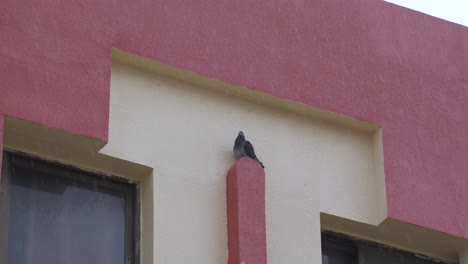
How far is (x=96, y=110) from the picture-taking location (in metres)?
11.5

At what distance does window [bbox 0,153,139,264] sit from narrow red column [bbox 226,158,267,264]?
25.0 inches

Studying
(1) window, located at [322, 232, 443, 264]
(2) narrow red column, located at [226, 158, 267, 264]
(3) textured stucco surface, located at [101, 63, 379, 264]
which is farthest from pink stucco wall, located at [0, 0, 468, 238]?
(2) narrow red column, located at [226, 158, 267, 264]

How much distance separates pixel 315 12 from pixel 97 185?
7.21ft

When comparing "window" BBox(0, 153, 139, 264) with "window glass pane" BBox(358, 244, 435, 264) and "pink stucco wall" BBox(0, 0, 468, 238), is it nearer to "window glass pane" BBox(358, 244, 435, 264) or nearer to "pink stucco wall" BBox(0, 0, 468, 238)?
"pink stucco wall" BBox(0, 0, 468, 238)

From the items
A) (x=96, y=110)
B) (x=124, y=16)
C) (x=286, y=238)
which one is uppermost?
(x=124, y=16)

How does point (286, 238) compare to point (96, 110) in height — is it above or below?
below

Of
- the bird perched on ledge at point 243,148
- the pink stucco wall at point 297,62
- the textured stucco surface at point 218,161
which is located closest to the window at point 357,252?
the textured stucco surface at point 218,161

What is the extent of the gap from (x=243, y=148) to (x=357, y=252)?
1234 millimetres

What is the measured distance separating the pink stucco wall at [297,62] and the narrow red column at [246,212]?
Answer: 78 centimetres

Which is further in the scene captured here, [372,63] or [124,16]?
[372,63]

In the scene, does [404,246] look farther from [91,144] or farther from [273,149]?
[91,144]

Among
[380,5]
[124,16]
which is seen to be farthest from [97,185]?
[380,5]

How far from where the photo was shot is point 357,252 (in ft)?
41.0

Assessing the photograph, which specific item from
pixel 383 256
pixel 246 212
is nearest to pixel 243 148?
pixel 246 212
